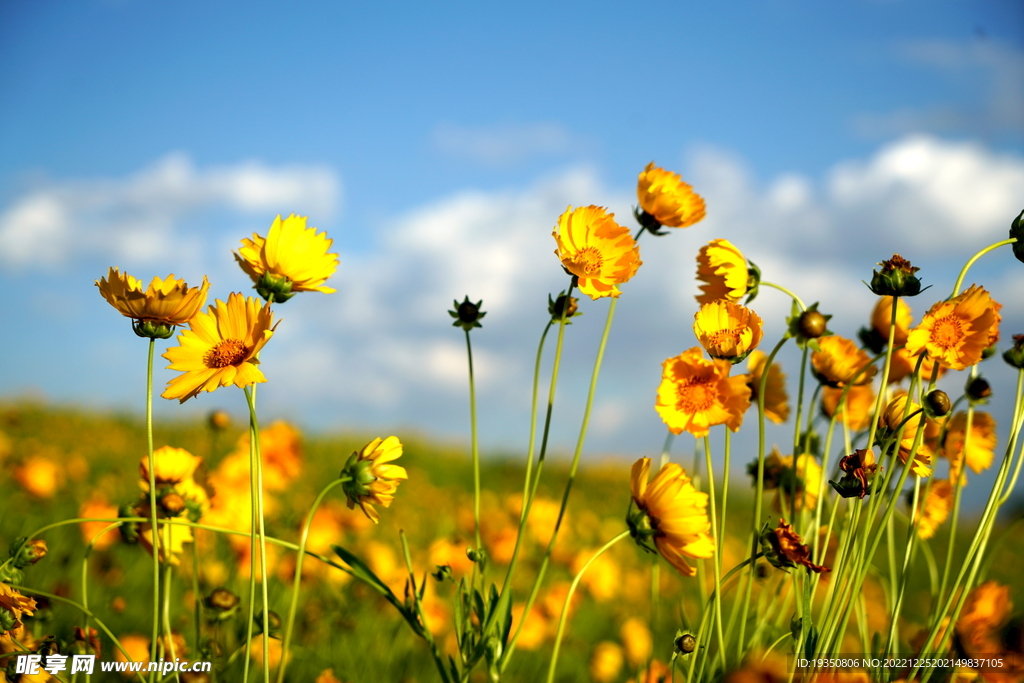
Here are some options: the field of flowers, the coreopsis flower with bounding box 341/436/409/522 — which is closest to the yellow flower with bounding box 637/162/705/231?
the field of flowers

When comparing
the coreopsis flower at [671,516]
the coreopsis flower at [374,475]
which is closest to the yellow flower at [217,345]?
the coreopsis flower at [374,475]

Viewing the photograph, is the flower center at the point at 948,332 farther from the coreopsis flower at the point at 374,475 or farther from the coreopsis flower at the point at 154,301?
the coreopsis flower at the point at 154,301

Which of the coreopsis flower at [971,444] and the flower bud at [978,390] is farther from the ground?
the flower bud at [978,390]

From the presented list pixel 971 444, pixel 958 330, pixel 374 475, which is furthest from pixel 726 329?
pixel 971 444

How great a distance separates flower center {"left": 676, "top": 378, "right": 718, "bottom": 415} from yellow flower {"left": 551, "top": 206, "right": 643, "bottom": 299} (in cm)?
16

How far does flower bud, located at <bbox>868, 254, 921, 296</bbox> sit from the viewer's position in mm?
973

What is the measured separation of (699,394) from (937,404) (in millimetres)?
302

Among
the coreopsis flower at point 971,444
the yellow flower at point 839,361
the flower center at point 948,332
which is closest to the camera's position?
the flower center at point 948,332

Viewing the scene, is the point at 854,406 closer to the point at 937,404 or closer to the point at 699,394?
the point at 937,404

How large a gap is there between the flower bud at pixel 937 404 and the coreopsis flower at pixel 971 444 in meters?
0.34

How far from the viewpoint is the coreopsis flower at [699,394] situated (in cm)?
97

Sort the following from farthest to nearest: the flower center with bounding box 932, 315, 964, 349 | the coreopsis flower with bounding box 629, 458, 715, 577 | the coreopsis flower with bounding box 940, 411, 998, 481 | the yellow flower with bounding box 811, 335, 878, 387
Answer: the coreopsis flower with bounding box 940, 411, 998, 481 < the yellow flower with bounding box 811, 335, 878, 387 < the flower center with bounding box 932, 315, 964, 349 < the coreopsis flower with bounding box 629, 458, 715, 577

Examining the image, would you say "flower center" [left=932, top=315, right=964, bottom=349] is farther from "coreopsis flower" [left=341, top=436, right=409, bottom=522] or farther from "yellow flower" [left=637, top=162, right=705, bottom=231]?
"coreopsis flower" [left=341, top=436, right=409, bottom=522]

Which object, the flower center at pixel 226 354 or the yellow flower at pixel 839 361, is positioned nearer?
the flower center at pixel 226 354
